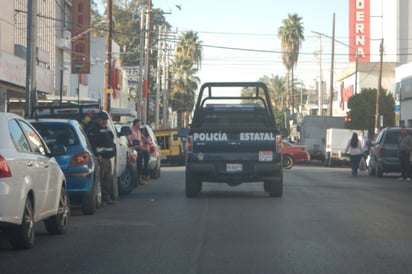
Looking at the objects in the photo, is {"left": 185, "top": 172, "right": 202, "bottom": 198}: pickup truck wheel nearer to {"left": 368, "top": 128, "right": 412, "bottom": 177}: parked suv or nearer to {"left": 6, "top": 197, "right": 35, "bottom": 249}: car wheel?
{"left": 6, "top": 197, "right": 35, "bottom": 249}: car wheel

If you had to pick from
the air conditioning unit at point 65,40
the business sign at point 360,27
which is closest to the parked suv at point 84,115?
the air conditioning unit at point 65,40

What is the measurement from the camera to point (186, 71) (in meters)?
89.8

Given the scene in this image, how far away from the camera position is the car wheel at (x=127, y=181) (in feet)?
68.1

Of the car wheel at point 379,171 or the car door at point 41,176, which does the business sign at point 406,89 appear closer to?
the car wheel at point 379,171

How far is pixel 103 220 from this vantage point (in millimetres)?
14422

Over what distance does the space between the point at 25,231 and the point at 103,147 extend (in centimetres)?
673

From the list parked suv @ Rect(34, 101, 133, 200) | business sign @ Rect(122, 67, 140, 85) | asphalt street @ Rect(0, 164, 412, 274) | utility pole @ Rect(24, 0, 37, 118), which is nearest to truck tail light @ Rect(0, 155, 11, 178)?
asphalt street @ Rect(0, 164, 412, 274)

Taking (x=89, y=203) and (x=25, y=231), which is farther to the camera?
(x=89, y=203)

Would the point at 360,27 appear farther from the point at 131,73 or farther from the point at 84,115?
the point at 84,115

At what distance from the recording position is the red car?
41.3 metres

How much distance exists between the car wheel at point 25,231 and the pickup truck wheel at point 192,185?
830cm

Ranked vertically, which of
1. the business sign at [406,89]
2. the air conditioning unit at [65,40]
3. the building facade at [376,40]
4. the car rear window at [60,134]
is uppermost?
the building facade at [376,40]

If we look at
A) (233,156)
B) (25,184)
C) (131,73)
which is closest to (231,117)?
(233,156)

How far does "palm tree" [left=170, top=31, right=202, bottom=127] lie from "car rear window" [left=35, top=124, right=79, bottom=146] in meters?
73.7
